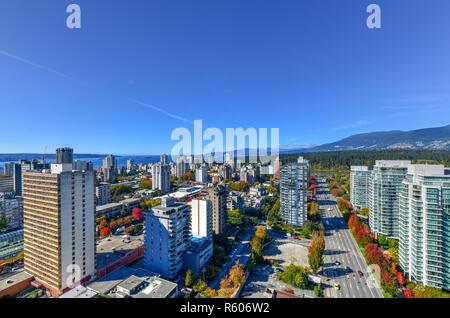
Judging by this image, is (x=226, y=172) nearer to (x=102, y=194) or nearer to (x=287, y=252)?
(x=102, y=194)

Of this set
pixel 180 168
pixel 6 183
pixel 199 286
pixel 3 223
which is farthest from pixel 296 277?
pixel 180 168

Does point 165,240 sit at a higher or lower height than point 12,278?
higher

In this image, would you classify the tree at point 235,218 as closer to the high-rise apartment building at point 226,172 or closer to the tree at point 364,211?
the tree at point 364,211

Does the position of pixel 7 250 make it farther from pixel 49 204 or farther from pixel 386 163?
pixel 386 163

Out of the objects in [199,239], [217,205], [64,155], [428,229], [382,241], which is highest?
[64,155]

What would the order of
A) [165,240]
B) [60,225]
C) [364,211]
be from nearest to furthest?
[60,225] < [165,240] < [364,211]

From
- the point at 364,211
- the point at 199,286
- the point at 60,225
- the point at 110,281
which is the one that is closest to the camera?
the point at 60,225

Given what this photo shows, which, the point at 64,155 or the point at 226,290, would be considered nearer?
the point at 226,290
